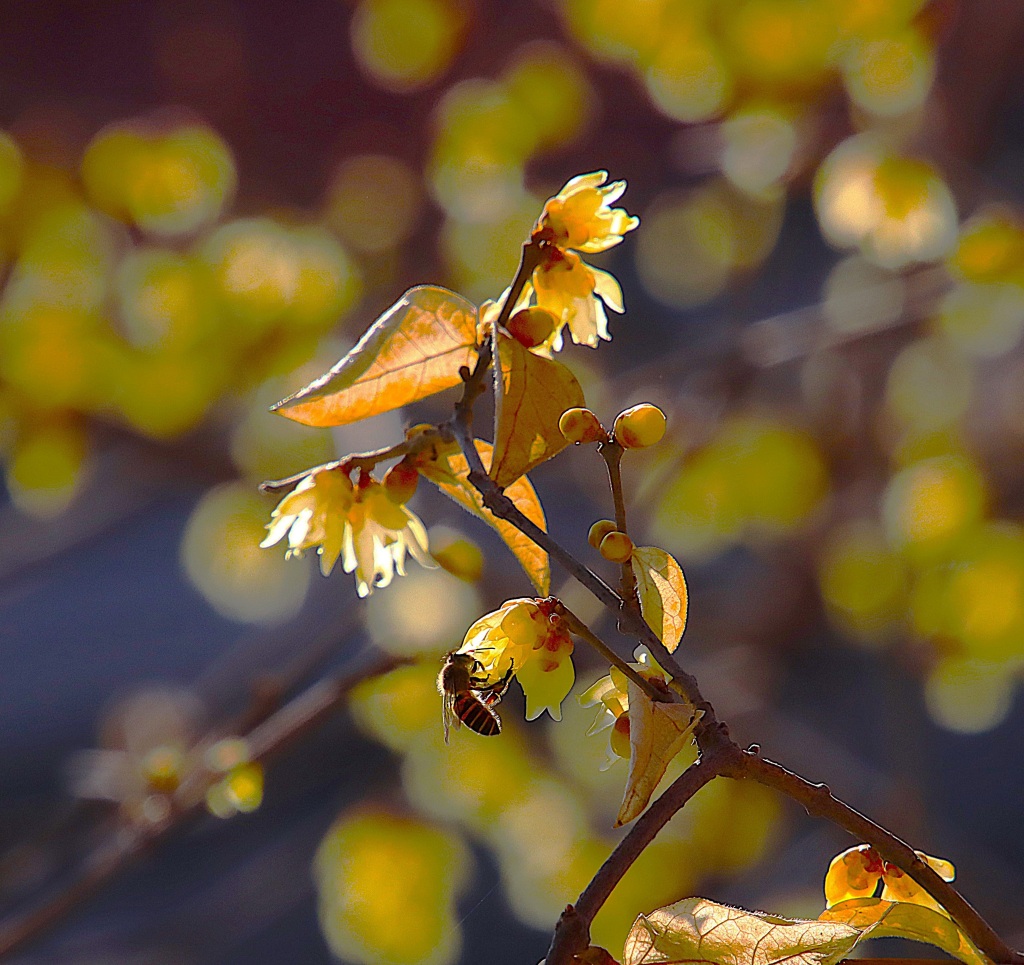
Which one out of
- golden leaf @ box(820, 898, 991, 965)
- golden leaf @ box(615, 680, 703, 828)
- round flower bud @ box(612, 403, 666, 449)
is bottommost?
golden leaf @ box(820, 898, 991, 965)

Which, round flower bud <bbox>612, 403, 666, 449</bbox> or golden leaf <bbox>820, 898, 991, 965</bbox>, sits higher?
round flower bud <bbox>612, 403, 666, 449</bbox>

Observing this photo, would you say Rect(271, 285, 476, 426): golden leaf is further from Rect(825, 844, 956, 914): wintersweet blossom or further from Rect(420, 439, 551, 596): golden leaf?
Rect(825, 844, 956, 914): wintersweet blossom

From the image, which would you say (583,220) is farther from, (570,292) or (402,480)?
(402,480)

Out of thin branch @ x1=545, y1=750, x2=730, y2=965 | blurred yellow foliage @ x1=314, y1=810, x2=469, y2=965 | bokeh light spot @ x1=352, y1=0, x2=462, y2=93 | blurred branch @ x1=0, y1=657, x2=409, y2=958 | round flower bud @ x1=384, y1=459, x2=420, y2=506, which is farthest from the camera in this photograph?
bokeh light spot @ x1=352, y1=0, x2=462, y2=93

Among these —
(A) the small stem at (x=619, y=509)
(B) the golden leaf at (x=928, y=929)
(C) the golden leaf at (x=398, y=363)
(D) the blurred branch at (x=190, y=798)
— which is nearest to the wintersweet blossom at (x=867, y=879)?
(B) the golden leaf at (x=928, y=929)

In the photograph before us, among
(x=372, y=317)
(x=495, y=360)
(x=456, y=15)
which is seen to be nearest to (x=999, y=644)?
(x=372, y=317)

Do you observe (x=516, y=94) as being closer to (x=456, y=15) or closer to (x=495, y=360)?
(x=456, y=15)

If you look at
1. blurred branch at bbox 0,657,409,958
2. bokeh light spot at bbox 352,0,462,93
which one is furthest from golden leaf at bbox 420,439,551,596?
bokeh light spot at bbox 352,0,462,93
